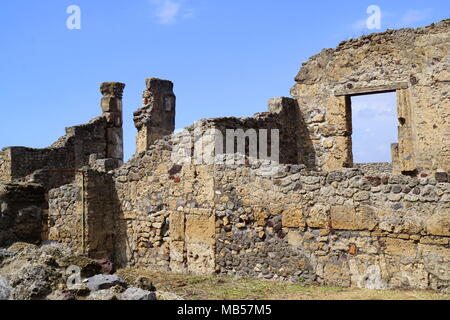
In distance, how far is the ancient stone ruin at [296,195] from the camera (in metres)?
6.12

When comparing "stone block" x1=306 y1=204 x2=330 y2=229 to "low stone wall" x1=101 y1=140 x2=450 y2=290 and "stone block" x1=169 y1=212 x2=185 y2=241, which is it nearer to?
"low stone wall" x1=101 y1=140 x2=450 y2=290

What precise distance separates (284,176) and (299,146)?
3.79 meters

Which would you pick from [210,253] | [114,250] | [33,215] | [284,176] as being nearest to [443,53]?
[284,176]

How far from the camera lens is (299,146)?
10.8 meters

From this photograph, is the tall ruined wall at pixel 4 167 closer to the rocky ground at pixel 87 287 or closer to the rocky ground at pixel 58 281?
the rocky ground at pixel 87 287

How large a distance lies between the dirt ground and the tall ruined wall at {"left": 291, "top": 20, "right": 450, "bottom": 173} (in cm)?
417

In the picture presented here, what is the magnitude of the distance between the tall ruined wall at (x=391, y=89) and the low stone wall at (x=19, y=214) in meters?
6.39

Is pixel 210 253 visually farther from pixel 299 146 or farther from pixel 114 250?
pixel 299 146

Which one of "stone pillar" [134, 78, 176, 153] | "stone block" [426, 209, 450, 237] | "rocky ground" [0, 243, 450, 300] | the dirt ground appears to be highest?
"stone pillar" [134, 78, 176, 153]

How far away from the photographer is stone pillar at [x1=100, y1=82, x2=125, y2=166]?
1531 centimetres

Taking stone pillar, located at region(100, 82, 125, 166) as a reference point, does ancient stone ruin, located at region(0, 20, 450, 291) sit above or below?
below

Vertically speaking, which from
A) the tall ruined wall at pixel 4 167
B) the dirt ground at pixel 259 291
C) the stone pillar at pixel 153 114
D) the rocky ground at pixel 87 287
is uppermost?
the stone pillar at pixel 153 114

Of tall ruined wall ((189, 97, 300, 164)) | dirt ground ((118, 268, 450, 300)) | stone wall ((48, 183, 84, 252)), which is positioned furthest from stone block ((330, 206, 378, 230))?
stone wall ((48, 183, 84, 252))

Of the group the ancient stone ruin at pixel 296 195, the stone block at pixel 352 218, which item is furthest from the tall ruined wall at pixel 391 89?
the stone block at pixel 352 218
